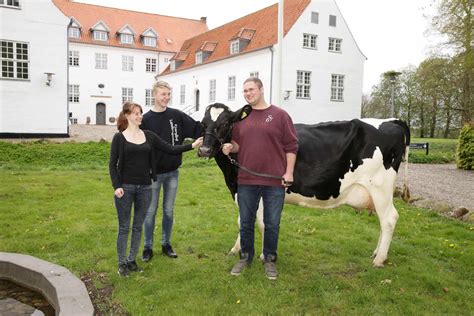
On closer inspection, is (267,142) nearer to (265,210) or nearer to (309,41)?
(265,210)

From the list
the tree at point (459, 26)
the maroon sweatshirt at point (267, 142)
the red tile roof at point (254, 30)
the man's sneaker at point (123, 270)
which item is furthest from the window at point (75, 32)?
the maroon sweatshirt at point (267, 142)

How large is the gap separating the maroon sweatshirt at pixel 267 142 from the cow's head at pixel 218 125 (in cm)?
20

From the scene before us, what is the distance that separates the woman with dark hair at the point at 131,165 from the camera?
15.0 ft

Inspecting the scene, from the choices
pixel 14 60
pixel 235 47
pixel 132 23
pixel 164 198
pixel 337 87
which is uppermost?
pixel 132 23

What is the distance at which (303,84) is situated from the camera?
2808 centimetres

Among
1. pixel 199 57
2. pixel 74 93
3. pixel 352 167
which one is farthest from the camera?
pixel 74 93

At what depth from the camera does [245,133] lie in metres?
4.66

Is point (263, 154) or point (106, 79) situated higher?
point (106, 79)

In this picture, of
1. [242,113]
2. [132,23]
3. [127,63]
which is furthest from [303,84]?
[132,23]

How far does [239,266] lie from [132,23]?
45.2 meters

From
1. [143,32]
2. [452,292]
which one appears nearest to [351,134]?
[452,292]

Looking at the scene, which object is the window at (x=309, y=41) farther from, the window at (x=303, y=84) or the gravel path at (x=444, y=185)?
the gravel path at (x=444, y=185)

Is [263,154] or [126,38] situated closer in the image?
[263,154]

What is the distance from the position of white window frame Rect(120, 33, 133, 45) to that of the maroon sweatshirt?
1650 inches
